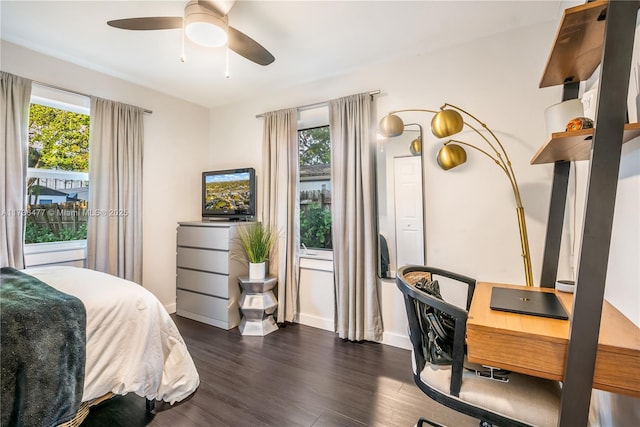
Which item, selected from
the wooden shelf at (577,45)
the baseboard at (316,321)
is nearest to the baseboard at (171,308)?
the baseboard at (316,321)

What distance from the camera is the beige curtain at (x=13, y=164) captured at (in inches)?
88.1

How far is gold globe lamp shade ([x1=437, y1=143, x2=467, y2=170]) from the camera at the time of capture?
2.18m

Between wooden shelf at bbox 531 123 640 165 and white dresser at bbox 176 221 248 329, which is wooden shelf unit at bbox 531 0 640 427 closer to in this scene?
wooden shelf at bbox 531 123 640 165

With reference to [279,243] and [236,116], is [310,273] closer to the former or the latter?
[279,243]

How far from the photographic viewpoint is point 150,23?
1.77 meters

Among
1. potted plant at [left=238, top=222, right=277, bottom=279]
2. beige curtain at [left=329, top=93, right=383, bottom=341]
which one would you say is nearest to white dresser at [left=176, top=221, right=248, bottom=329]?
potted plant at [left=238, top=222, right=277, bottom=279]

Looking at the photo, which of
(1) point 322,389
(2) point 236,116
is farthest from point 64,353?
(2) point 236,116

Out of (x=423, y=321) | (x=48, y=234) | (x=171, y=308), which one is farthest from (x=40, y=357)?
(x=171, y=308)

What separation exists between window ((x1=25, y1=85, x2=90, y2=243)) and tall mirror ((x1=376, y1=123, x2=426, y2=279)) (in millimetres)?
2867

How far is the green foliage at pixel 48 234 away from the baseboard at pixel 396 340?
3.06 metres

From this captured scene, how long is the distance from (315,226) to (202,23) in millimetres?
2138

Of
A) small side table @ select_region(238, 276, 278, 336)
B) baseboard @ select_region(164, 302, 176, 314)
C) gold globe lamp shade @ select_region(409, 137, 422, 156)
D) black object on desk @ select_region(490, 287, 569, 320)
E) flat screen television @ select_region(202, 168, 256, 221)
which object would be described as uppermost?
gold globe lamp shade @ select_region(409, 137, 422, 156)

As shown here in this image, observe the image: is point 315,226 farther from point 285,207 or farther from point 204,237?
point 204,237

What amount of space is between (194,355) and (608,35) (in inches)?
116
